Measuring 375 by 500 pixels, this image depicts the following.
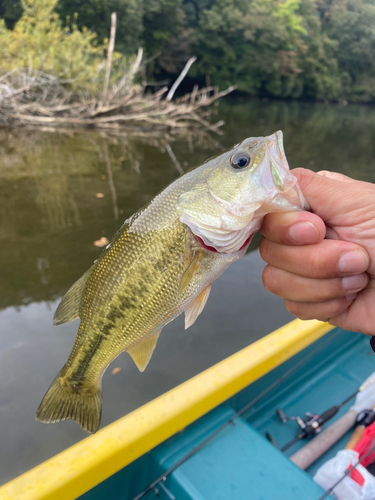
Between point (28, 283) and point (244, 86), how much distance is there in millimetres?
42854

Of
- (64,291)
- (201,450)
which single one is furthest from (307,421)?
(64,291)

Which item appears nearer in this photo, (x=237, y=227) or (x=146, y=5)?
(x=237, y=227)

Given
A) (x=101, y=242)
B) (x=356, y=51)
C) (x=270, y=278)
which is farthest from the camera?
(x=356, y=51)

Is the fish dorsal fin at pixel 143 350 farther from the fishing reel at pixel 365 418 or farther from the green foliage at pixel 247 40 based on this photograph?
the green foliage at pixel 247 40

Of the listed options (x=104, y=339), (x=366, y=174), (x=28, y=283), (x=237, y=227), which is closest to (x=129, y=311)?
(x=104, y=339)

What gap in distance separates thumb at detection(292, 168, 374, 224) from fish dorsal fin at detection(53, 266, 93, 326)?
115cm

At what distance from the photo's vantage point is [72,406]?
1.73m

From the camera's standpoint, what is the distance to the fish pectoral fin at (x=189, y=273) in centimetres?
154

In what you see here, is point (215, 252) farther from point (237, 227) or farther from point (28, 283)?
point (28, 283)

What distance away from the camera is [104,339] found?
1.67m

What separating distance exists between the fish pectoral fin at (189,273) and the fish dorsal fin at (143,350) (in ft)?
1.17

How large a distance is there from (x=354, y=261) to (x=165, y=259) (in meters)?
0.81

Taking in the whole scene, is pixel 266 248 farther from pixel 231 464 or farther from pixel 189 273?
pixel 231 464

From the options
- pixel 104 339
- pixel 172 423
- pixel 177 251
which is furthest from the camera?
pixel 172 423
